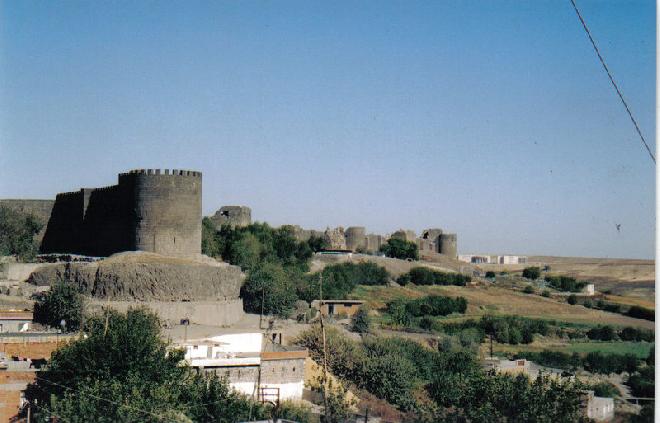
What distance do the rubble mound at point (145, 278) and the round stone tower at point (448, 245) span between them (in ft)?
128

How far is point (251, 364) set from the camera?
1778cm

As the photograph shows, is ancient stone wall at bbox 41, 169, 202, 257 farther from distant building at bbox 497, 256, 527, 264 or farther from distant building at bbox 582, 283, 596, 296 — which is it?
distant building at bbox 497, 256, 527, 264

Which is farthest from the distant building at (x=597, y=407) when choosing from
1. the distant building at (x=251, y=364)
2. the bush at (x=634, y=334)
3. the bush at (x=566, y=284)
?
the bush at (x=566, y=284)

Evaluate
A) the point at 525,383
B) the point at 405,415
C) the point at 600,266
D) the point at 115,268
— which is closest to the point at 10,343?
the point at 115,268

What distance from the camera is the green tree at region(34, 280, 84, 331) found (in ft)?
66.4

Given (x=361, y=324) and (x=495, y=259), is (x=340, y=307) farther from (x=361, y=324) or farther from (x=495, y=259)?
(x=495, y=259)

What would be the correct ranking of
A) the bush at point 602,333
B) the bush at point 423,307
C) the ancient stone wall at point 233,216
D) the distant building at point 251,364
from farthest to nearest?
the ancient stone wall at point 233,216, the bush at point 423,307, the bush at point 602,333, the distant building at point 251,364

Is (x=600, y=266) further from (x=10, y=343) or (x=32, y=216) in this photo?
(x=10, y=343)

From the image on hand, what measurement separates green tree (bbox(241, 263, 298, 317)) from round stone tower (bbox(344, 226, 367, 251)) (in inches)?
1021

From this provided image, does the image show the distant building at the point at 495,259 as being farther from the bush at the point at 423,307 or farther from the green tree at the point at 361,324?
the green tree at the point at 361,324

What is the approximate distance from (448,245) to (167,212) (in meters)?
39.4

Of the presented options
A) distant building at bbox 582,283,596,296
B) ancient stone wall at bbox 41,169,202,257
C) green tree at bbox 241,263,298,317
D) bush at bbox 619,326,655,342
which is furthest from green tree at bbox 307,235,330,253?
ancient stone wall at bbox 41,169,202,257

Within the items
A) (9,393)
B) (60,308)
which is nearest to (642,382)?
(60,308)

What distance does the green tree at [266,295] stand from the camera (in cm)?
2764
